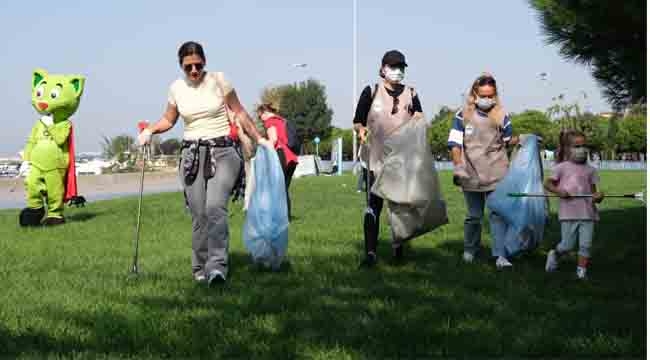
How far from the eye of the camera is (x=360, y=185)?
20.5 meters

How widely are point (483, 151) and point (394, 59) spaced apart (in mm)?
1056

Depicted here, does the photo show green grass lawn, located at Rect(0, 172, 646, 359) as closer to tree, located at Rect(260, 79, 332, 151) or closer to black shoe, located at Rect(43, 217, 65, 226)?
black shoe, located at Rect(43, 217, 65, 226)

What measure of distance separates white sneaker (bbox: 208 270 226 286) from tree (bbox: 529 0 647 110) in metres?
3.02

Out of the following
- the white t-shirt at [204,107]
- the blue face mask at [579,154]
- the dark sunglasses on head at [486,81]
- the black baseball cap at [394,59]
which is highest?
the black baseball cap at [394,59]

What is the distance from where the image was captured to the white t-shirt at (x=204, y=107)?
5.88m

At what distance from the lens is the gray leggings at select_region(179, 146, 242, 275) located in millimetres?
5871

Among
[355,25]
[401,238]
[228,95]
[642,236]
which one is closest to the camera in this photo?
[228,95]

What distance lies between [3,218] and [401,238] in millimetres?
8117

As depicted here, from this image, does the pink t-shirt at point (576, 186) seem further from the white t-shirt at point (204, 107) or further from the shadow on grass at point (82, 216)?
the shadow on grass at point (82, 216)

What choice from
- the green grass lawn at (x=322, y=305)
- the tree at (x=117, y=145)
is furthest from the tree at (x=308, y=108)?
the green grass lawn at (x=322, y=305)

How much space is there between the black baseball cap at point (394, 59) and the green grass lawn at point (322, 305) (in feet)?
5.27

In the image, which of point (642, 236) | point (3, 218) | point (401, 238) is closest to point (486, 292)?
point (401, 238)

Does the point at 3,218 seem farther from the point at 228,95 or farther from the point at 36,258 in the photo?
the point at 228,95

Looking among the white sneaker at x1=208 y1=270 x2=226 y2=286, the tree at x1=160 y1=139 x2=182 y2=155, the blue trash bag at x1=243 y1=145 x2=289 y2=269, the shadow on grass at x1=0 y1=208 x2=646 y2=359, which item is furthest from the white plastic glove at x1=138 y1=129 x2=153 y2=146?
the tree at x1=160 y1=139 x2=182 y2=155
